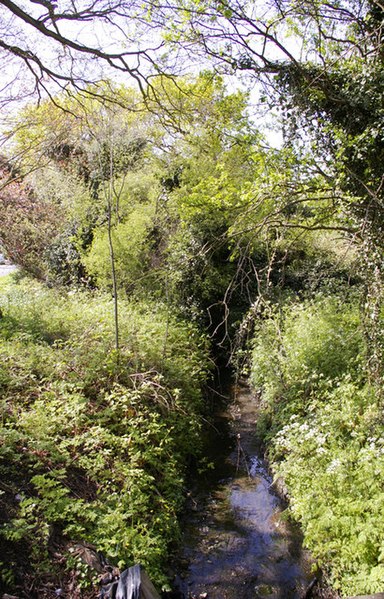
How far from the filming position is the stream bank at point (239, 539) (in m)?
4.06

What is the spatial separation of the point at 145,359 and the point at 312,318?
128 inches

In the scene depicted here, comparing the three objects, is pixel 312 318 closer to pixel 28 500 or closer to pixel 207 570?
pixel 207 570

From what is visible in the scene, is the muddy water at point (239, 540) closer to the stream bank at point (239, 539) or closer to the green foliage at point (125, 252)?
the stream bank at point (239, 539)

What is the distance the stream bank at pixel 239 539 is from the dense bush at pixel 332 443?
0.38 metres

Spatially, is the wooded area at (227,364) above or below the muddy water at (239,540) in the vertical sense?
above

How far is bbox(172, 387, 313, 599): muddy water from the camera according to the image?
4066 millimetres

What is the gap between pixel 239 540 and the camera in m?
4.77

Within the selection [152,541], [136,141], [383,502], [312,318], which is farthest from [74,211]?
[383,502]

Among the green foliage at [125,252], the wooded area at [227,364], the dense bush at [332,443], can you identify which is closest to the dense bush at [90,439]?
the wooded area at [227,364]

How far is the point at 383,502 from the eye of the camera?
355cm

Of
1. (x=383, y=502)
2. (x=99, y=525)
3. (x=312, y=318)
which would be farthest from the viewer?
(x=312, y=318)

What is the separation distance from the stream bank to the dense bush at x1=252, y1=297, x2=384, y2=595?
0.38 metres

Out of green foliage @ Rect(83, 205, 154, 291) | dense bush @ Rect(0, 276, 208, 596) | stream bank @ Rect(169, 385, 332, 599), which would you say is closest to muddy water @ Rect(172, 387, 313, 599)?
stream bank @ Rect(169, 385, 332, 599)

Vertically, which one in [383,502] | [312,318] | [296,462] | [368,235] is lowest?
[296,462]
